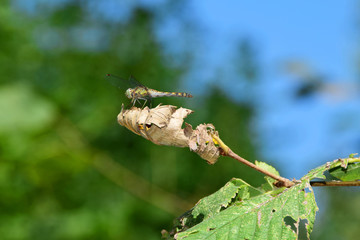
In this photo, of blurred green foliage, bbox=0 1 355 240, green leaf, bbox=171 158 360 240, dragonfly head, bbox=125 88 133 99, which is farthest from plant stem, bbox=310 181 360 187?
blurred green foliage, bbox=0 1 355 240

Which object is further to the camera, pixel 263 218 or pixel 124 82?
pixel 124 82

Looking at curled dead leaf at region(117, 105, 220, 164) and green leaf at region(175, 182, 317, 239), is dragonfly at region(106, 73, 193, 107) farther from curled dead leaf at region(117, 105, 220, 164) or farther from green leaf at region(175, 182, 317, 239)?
green leaf at region(175, 182, 317, 239)

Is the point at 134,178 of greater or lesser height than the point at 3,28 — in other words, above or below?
below

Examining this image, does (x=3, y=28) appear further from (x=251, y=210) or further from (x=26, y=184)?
(x=251, y=210)

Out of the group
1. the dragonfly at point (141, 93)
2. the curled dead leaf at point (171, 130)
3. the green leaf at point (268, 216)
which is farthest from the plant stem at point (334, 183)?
the dragonfly at point (141, 93)

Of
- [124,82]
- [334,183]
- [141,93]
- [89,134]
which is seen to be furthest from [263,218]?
[89,134]

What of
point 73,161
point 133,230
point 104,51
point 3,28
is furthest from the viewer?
point 104,51

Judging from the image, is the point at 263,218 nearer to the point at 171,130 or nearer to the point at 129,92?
the point at 171,130

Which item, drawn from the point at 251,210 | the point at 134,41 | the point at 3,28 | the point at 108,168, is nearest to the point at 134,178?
the point at 108,168
